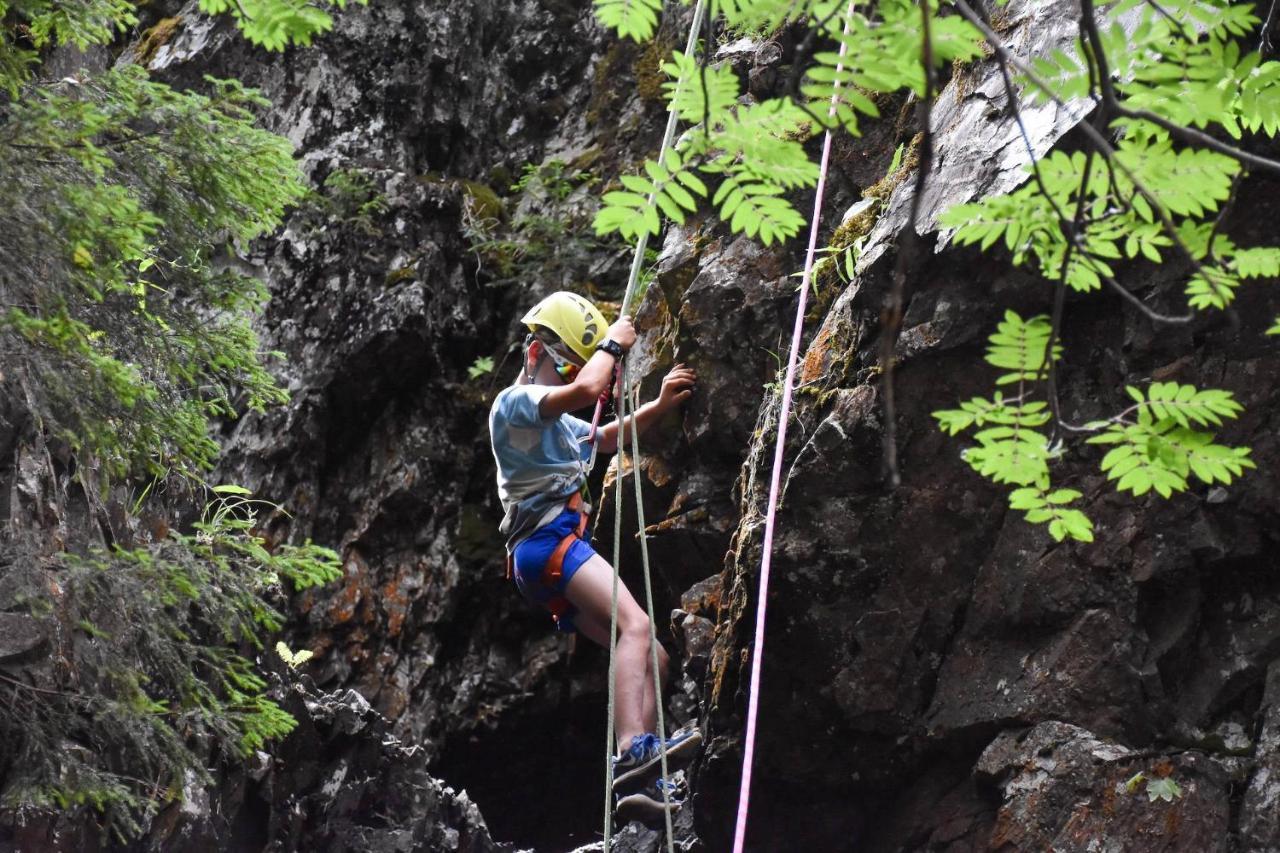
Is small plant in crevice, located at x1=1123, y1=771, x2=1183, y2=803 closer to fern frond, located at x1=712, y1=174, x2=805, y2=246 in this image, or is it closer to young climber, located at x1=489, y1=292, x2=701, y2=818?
young climber, located at x1=489, y1=292, x2=701, y2=818

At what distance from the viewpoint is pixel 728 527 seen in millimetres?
5566

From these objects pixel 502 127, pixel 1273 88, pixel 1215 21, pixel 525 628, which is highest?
pixel 502 127

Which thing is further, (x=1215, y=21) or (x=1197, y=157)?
(x=1215, y=21)

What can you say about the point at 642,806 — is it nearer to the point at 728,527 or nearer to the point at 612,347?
the point at 728,527

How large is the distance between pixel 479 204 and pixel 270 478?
2.59 m

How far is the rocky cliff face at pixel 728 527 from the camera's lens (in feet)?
12.5

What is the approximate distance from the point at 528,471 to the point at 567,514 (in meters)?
0.27

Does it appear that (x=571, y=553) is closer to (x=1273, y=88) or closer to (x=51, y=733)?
(x=51, y=733)

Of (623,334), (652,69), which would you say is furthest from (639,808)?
(652,69)

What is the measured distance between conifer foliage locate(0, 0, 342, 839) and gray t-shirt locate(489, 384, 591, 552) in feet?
3.52

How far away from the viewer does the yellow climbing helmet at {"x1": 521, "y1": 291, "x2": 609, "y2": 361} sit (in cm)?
529

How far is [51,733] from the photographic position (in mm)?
3795

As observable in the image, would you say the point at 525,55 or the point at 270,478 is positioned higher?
the point at 525,55

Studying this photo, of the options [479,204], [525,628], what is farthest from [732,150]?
[479,204]
